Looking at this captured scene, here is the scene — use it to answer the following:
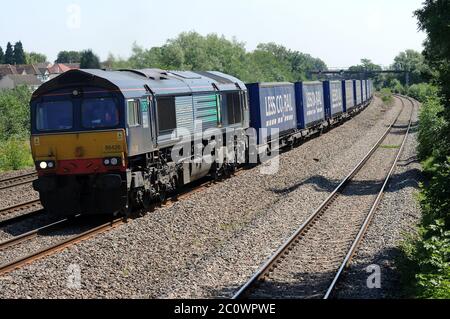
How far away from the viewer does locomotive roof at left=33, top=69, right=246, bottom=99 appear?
14266 millimetres

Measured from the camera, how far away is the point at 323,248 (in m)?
12.6

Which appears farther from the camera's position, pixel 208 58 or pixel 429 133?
pixel 208 58

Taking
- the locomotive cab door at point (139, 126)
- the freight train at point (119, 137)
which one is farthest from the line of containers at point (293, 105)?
the locomotive cab door at point (139, 126)

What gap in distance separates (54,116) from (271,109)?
1263 centimetres

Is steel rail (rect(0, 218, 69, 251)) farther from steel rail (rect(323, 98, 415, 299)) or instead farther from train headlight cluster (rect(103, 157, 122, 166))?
steel rail (rect(323, 98, 415, 299))

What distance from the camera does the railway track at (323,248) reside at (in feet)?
32.5

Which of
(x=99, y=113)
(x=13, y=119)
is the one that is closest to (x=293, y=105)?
(x=99, y=113)

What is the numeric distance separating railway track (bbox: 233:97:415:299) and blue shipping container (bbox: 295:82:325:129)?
976 centimetres

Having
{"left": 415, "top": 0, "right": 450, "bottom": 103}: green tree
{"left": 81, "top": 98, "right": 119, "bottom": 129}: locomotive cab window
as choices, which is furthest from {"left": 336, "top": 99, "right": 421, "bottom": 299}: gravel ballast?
{"left": 81, "top": 98, "right": 119, "bottom": 129}: locomotive cab window

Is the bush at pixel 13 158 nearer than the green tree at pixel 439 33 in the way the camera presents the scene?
No

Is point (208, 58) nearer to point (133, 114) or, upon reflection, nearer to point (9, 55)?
point (133, 114)

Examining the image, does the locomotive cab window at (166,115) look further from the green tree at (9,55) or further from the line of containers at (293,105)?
the green tree at (9,55)

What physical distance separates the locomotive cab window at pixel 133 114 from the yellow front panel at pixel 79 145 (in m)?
0.43
